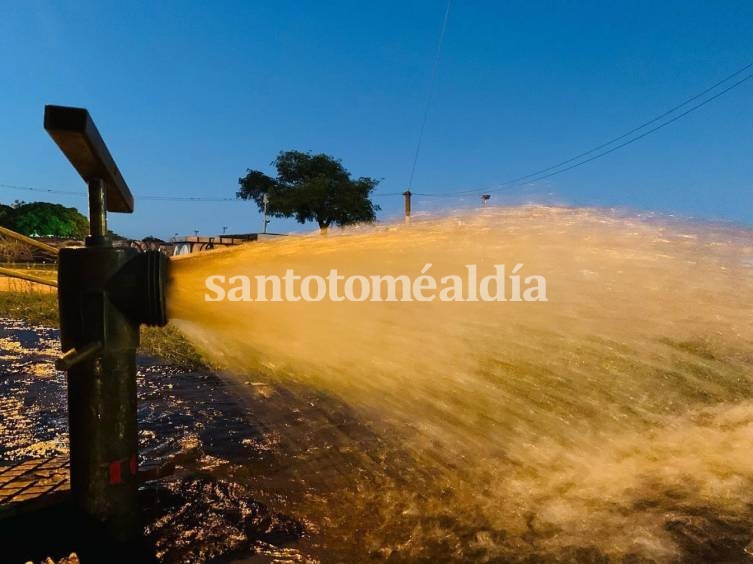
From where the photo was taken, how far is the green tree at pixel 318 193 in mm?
37469

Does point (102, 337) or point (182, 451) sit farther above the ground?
point (102, 337)

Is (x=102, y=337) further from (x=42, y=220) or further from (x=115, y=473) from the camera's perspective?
(x=42, y=220)

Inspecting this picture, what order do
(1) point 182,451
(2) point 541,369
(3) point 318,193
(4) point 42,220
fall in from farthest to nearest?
(4) point 42,220 < (3) point 318,193 < (2) point 541,369 < (1) point 182,451

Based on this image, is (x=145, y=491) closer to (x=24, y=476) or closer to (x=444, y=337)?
(x=24, y=476)

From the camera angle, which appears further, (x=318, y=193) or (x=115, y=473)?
(x=318, y=193)

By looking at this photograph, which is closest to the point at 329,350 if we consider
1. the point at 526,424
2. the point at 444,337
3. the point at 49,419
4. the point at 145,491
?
the point at 444,337

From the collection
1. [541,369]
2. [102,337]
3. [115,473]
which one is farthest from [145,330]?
[102,337]

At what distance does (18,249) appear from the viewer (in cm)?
279

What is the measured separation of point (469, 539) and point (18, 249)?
122 inches

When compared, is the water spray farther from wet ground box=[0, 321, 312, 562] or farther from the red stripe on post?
wet ground box=[0, 321, 312, 562]

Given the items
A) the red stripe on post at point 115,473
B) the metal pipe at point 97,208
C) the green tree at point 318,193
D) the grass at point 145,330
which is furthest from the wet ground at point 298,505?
the green tree at point 318,193

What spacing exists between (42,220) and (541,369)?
2272 inches

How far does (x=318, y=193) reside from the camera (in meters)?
37.1

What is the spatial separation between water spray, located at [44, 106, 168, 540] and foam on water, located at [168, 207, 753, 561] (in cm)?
19
